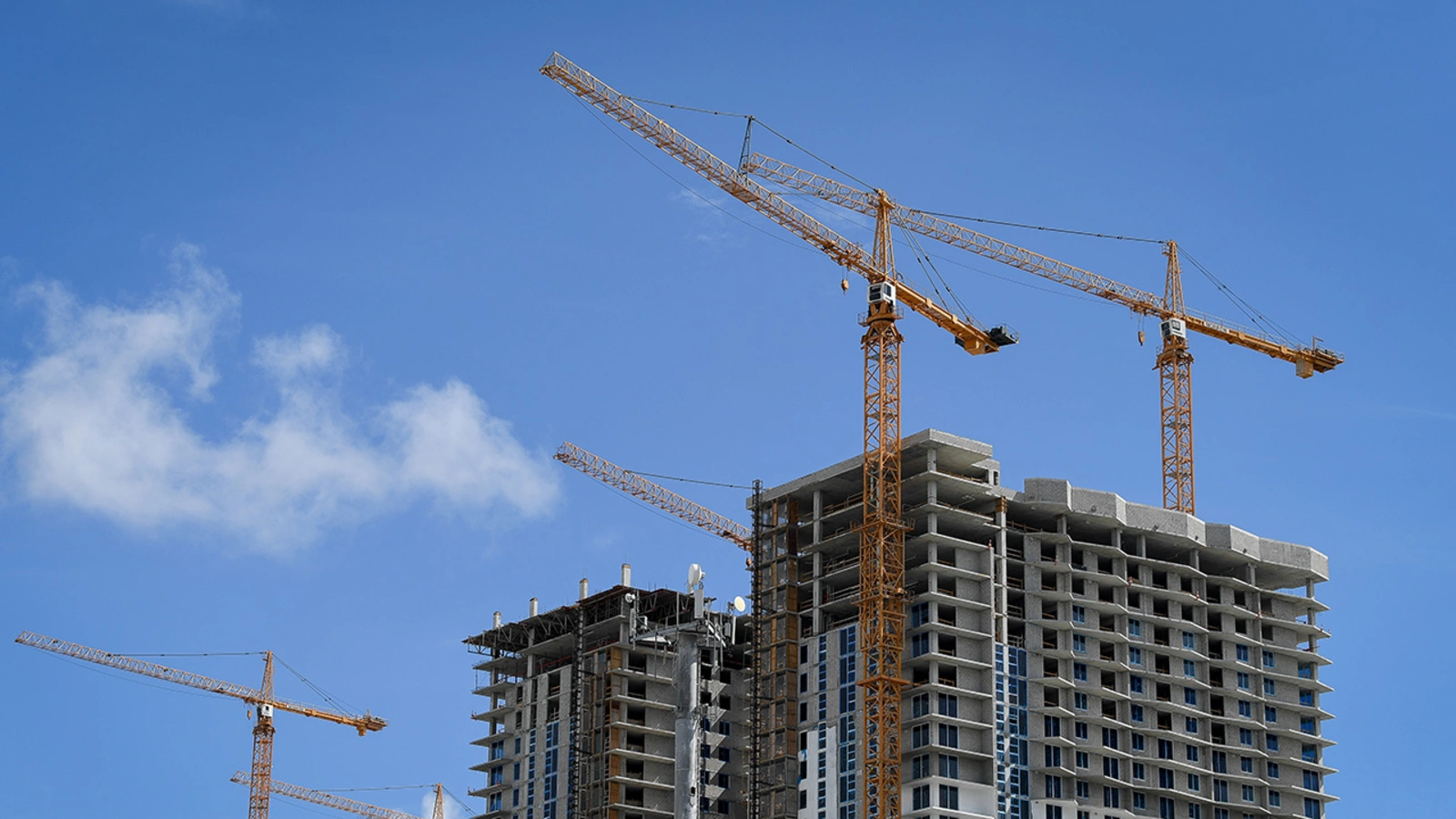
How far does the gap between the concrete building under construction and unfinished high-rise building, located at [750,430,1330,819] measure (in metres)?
0.19

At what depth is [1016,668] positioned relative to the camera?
18238 cm

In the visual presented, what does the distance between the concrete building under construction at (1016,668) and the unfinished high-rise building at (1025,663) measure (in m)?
0.19

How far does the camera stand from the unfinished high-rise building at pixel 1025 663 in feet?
584

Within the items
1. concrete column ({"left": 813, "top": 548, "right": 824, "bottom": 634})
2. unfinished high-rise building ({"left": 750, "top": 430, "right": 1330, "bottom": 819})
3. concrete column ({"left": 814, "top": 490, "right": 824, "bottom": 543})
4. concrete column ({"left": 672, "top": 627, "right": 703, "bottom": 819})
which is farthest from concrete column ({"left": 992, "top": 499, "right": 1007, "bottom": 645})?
concrete column ({"left": 672, "top": 627, "right": 703, "bottom": 819})

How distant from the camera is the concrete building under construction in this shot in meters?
178

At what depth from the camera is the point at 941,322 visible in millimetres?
191250

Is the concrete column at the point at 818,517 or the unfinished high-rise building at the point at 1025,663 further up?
the concrete column at the point at 818,517

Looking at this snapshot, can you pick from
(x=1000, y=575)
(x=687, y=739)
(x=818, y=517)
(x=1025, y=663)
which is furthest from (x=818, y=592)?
(x=687, y=739)

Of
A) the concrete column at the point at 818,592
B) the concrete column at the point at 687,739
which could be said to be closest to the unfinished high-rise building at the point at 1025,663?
the concrete column at the point at 818,592

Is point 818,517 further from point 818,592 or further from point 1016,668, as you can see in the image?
point 1016,668

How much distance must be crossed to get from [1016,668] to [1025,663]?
115 centimetres

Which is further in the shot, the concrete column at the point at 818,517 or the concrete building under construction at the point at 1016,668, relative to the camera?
the concrete column at the point at 818,517

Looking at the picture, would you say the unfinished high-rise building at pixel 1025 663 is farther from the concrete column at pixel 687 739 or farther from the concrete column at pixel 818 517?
the concrete column at pixel 687 739

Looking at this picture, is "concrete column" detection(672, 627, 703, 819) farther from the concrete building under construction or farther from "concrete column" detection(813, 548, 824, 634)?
"concrete column" detection(813, 548, 824, 634)
